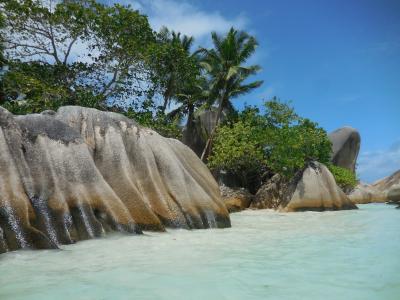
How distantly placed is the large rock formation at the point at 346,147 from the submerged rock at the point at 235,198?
13.8 meters

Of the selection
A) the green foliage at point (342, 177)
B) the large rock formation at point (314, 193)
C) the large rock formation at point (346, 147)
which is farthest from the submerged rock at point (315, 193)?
the large rock formation at point (346, 147)

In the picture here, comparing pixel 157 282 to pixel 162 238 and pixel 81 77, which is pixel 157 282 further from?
pixel 81 77

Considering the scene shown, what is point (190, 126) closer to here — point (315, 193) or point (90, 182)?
point (315, 193)

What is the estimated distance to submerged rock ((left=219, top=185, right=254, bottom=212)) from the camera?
19.2m

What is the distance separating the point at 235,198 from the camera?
19.7 metres

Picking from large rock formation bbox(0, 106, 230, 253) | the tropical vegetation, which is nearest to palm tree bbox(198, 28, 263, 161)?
the tropical vegetation

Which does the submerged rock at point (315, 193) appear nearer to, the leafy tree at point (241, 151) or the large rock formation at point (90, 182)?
the leafy tree at point (241, 151)

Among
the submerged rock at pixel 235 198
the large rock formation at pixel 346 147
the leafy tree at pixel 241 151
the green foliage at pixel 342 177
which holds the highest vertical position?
the large rock formation at pixel 346 147

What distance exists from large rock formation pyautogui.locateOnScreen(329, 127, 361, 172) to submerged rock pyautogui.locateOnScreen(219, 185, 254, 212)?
13839mm

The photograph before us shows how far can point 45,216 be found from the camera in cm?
616

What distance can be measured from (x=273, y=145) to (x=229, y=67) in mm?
8538

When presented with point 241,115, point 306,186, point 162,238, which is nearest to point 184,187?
point 162,238

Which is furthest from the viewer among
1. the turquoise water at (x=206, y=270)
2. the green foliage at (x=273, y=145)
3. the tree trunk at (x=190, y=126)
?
the tree trunk at (x=190, y=126)

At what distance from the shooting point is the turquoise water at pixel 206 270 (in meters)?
3.48
